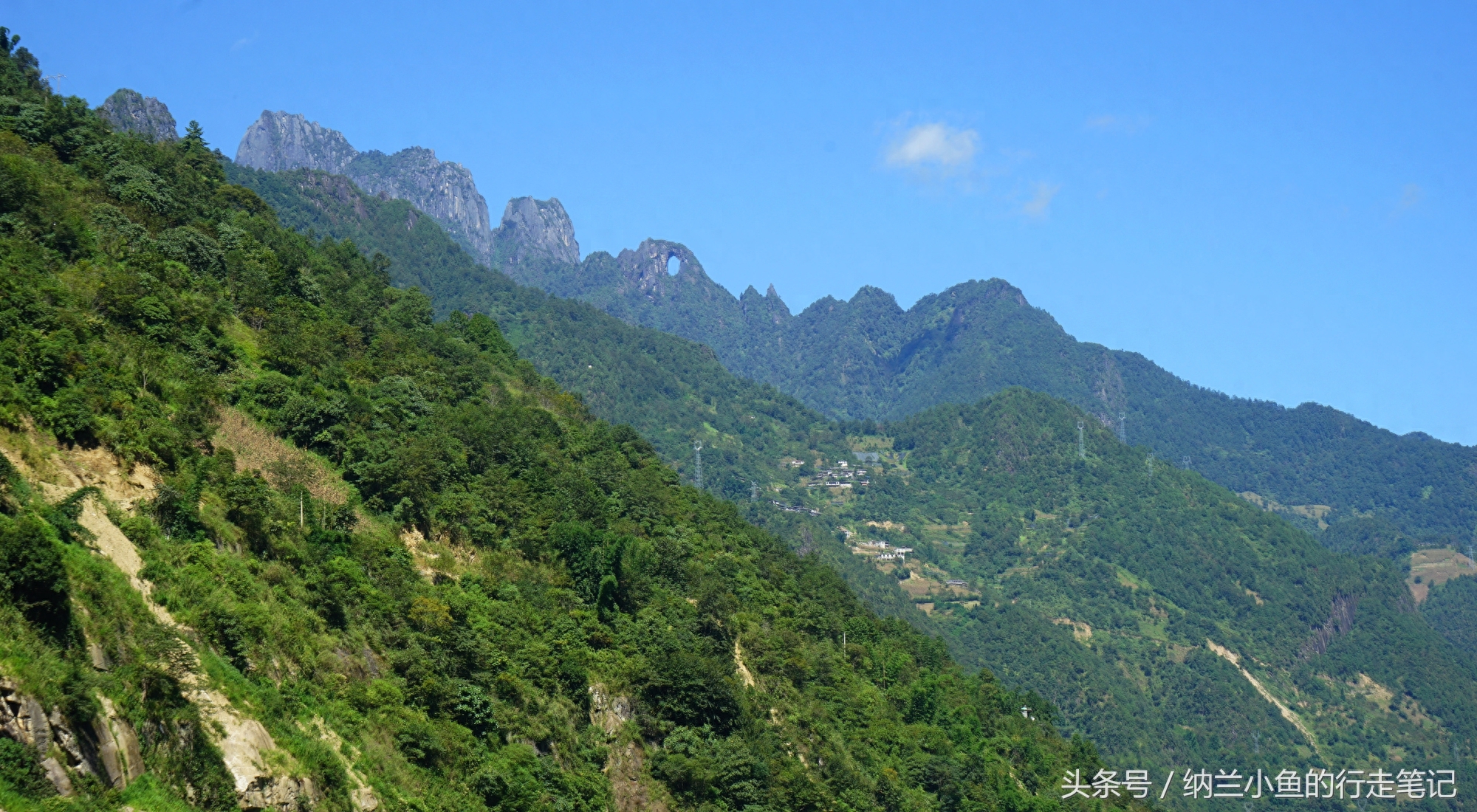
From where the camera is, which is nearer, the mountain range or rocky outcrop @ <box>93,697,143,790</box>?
rocky outcrop @ <box>93,697,143,790</box>

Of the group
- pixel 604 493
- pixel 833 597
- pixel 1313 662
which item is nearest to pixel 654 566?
pixel 604 493

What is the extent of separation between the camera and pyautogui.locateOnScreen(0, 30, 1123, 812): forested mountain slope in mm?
28047

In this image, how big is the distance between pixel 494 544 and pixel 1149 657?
14918 centimetres

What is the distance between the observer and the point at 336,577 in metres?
40.4

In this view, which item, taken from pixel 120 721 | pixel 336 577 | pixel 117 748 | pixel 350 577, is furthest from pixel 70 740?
pixel 350 577

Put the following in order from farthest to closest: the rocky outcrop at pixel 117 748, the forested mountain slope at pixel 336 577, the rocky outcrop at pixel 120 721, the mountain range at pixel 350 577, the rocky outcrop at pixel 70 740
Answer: the mountain range at pixel 350 577 → the forested mountain slope at pixel 336 577 → the rocky outcrop at pixel 117 748 → the rocky outcrop at pixel 120 721 → the rocky outcrop at pixel 70 740

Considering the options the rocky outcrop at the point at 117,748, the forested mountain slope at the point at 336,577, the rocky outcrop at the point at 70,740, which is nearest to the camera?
the rocky outcrop at the point at 70,740

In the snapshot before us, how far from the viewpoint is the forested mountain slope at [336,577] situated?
Result: 92.0 ft

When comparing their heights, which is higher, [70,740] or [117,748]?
[70,740]

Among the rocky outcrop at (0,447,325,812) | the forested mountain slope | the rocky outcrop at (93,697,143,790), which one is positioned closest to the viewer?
the rocky outcrop at (0,447,325,812)

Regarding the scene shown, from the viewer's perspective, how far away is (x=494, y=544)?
180 feet

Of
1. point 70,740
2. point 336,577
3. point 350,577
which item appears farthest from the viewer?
point 350,577

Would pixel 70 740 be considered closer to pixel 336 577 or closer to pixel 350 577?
Answer: pixel 336 577

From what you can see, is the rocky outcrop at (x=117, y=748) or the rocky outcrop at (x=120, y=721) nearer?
the rocky outcrop at (x=120, y=721)
